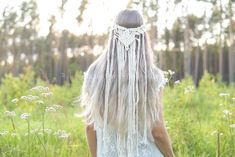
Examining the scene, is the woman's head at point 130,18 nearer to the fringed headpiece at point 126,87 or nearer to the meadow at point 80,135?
the fringed headpiece at point 126,87

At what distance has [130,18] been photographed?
299cm

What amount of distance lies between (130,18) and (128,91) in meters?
0.43

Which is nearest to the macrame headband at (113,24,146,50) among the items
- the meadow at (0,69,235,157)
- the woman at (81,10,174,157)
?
the woman at (81,10,174,157)

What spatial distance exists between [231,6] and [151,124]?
86.4 feet

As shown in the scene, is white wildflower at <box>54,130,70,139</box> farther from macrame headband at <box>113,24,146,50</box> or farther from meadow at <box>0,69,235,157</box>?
macrame headband at <box>113,24,146,50</box>

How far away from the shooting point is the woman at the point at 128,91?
2.94 metres

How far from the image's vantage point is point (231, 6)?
28.2 m

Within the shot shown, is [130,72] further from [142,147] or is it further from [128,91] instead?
[142,147]

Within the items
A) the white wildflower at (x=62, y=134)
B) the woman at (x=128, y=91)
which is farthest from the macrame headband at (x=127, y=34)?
the white wildflower at (x=62, y=134)

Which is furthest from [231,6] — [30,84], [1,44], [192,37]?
[1,44]

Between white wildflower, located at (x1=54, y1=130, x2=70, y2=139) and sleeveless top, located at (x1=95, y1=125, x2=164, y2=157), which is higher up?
sleeveless top, located at (x1=95, y1=125, x2=164, y2=157)

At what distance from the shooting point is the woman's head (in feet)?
9.79

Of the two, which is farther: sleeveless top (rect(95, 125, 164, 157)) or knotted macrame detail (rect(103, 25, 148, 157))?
sleeveless top (rect(95, 125, 164, 157))

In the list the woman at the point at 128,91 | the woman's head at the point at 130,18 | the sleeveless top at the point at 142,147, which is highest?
the woman's head at the point at 130,18
